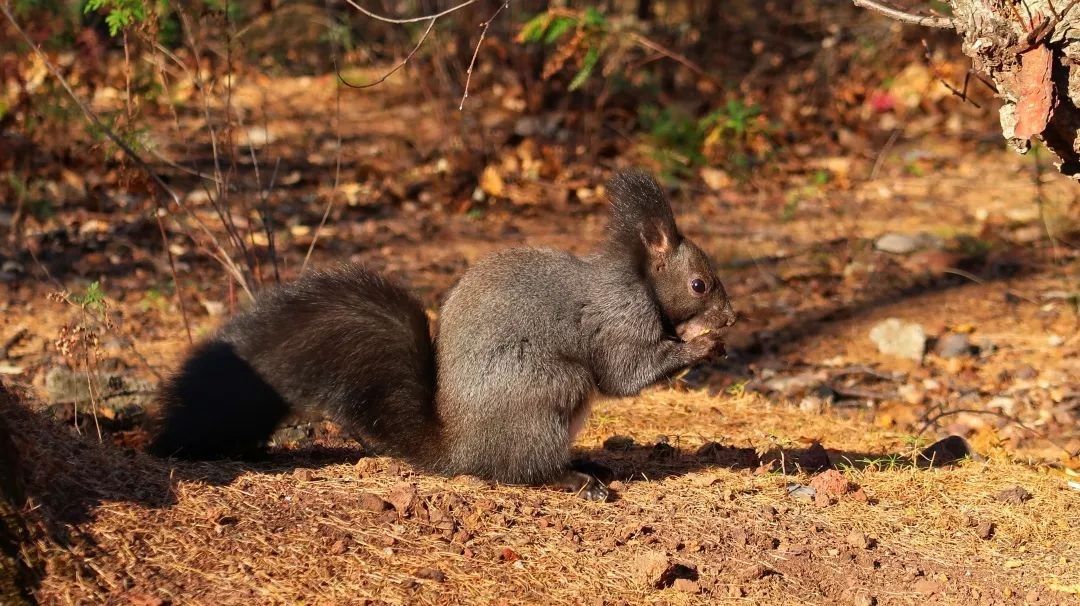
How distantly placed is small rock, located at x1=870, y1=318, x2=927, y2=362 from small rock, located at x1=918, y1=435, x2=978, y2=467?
67.1 inches

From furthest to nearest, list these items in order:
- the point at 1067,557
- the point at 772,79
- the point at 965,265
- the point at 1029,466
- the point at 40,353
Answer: the point at 772,79
the point at 965,265
the point at 40,353
the point at 1029,466
the point at 1067,557

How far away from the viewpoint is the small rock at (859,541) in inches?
137

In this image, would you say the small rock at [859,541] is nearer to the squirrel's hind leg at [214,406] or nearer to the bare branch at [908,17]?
the bare branch at [908,17]

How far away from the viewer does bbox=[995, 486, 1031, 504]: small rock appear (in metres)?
3.88

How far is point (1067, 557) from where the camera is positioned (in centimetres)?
351

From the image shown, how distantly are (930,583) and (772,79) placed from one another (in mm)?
7826

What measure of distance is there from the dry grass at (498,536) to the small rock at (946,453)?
9.4 inches

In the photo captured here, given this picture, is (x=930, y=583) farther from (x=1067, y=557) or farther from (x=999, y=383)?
(x=999, y=383)

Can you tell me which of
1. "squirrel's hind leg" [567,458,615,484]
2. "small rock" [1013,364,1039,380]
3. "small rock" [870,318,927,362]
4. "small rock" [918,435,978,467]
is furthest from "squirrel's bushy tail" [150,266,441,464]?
"small rock" [1013,364,1039,380]

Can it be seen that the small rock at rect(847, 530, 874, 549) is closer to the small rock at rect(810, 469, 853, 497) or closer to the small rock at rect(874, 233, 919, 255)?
the small rock at rect(810, 469, 853, 497)

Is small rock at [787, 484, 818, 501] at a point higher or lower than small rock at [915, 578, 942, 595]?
higher

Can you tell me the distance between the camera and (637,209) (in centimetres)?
399

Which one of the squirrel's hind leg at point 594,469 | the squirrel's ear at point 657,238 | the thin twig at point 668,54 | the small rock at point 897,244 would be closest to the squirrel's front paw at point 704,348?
the squirrel's ear at point 657,238

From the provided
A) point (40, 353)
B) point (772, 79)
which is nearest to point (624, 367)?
point (40, 353)
